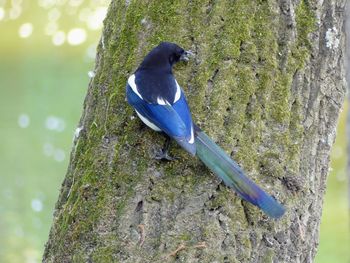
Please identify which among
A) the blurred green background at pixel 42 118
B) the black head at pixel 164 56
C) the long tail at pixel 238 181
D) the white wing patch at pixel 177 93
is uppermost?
the blurred green background at pixel 42 118

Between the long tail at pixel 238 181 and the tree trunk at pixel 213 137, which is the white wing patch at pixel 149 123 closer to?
the tree trunk at pixel 213 137

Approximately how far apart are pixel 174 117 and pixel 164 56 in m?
0.26

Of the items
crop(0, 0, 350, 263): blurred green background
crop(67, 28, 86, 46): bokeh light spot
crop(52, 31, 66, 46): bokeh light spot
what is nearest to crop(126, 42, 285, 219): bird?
crop(0, 0, 350, 263): blurred green background

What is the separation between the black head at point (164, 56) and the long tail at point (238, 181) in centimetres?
38

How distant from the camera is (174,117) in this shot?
3932 mm

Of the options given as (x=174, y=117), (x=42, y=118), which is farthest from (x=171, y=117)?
(x=42, y=118)

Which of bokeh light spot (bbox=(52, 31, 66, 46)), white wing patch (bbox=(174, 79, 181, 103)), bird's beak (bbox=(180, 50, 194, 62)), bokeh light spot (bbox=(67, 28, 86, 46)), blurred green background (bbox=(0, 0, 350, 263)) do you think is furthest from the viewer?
bokeh light spot (bbox=(52, 31, 66, 46))

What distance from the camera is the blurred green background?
9500 mm

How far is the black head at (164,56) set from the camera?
399 cm

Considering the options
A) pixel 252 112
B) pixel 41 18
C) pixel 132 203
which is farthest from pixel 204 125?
pixel 41 18

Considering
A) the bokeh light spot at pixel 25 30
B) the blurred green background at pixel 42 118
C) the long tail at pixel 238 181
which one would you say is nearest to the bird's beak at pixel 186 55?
the long tail at pixel 238 181

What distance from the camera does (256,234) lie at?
3.86 m

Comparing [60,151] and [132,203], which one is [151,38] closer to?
[132,203]

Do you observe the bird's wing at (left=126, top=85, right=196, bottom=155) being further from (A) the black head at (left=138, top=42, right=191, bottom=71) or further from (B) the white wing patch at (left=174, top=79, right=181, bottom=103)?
(A) the black head at (left=138, top=42, right=191, bottom=71)
